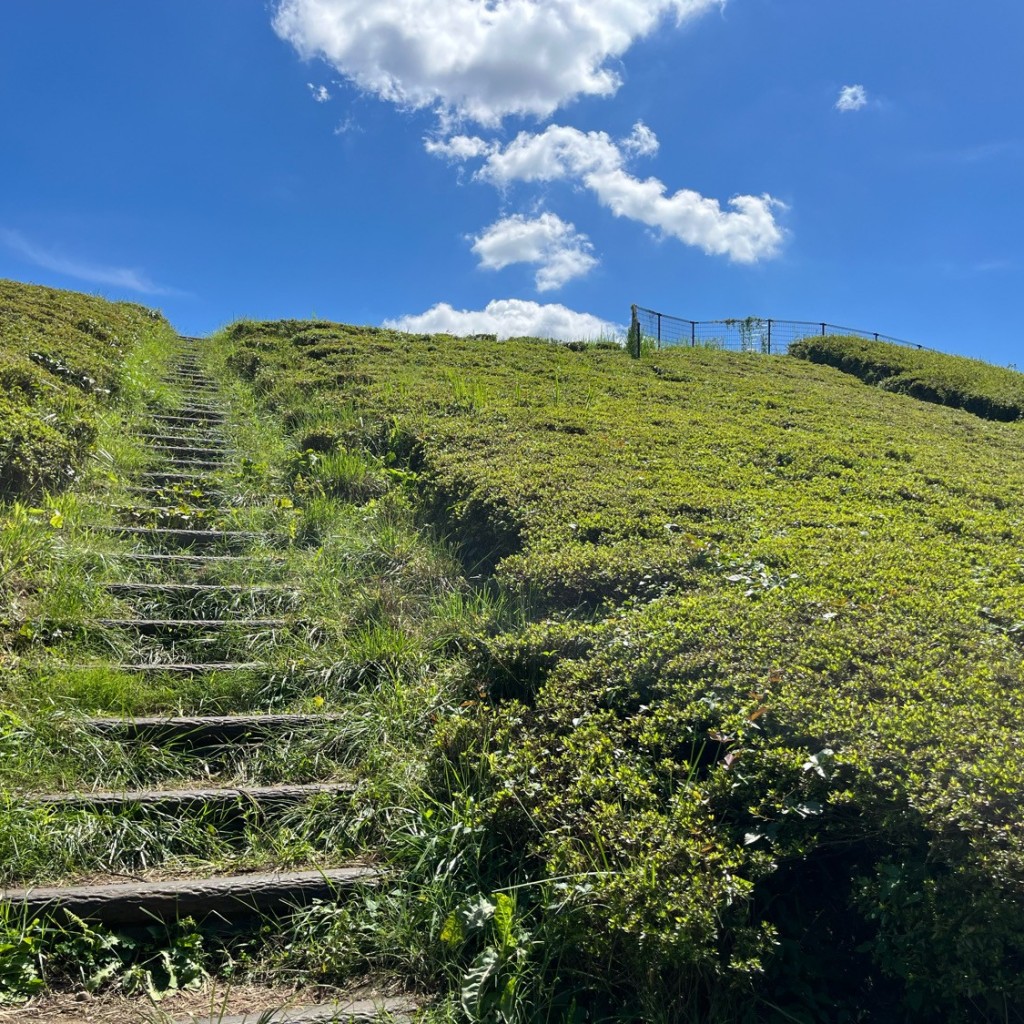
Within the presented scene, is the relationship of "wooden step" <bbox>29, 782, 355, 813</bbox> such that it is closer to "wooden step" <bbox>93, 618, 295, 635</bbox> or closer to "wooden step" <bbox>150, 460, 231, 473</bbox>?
"wooden step" <bbox>93, 618, 295, 635</bbox>

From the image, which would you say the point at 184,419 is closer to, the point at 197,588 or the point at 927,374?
the point at 197,588

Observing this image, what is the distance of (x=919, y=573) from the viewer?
4238 millimetres

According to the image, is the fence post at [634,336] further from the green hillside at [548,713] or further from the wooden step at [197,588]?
the wooden step at [197,588]

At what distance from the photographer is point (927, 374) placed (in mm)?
14492

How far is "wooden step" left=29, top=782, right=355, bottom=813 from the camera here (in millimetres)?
2957

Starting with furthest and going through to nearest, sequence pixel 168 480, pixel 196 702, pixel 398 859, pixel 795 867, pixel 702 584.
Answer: pixel 168 480
pixel 702 584
pixel 196 702
pixel 398 859
pixel 795 867

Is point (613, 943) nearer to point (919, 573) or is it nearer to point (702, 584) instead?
point (702, 584)

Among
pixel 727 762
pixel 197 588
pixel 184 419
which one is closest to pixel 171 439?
pixel 184 419

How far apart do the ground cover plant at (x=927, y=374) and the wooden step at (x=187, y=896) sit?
43.2 ft

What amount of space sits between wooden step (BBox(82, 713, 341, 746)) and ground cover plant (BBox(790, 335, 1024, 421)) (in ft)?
41.8

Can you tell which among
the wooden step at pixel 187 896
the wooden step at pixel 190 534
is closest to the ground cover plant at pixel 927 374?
the wooden step at pixel 190 534

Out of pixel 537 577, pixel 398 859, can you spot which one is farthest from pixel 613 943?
pixel 537 577

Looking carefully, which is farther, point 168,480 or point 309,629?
point 168,480

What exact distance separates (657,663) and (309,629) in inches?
83.1
